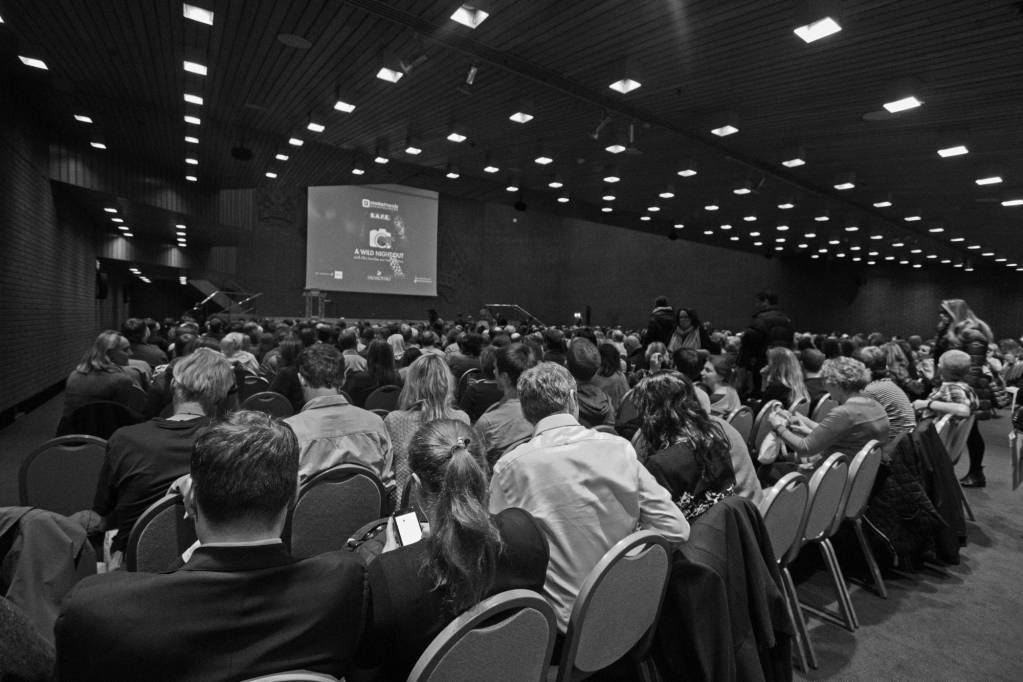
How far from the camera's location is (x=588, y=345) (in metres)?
4.03

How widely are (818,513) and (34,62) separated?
913cm

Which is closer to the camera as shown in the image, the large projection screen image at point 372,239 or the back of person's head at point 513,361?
the back of person's head at point 513,361

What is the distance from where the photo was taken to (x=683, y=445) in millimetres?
2152

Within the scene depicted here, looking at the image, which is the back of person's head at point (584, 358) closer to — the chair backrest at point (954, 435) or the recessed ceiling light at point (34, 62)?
the chair backrest at point (954, 435)

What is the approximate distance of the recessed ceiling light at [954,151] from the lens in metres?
8.17

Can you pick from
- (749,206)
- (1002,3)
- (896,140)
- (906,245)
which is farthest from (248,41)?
(906,245)

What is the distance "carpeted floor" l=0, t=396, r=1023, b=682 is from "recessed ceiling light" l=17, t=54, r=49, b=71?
5259 mm

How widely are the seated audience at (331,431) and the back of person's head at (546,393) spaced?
904 millimetres

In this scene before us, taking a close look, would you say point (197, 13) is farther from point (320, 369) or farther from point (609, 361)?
point (609, 361)

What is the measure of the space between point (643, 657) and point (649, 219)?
16.1m

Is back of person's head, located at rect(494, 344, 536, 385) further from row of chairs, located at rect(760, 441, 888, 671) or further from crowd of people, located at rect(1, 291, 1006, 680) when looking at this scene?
row of chairs, located at rect(760, 441, 888, 671)

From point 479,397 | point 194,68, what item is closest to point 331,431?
point 479,397

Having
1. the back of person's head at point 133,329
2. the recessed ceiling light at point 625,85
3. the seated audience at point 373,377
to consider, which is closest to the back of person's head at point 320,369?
the seated audience at point 373,377

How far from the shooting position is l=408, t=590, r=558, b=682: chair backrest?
3.64 ft
